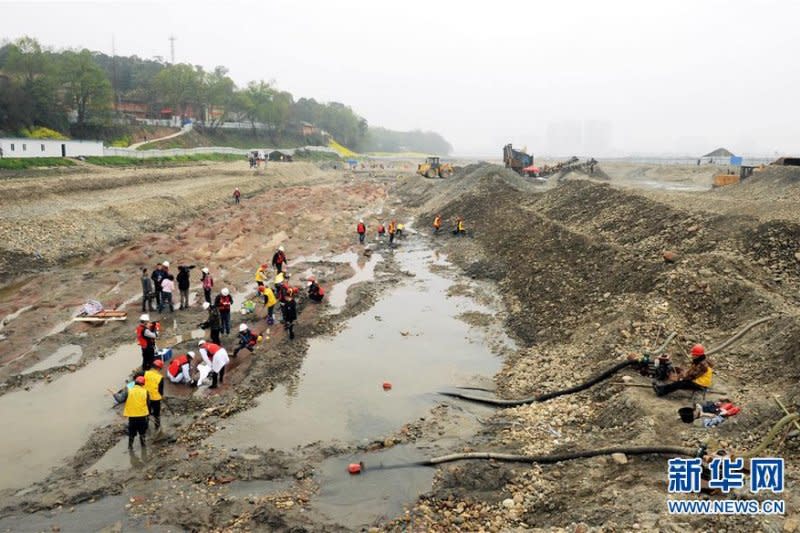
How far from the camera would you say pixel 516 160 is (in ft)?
174

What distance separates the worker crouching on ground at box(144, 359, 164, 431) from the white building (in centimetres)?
3990

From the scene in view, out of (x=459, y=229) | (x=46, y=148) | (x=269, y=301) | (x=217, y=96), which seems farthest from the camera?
(x=217, y=96)

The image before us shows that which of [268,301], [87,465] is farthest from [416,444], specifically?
[268,301]

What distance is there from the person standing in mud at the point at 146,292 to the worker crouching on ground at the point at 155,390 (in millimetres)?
7318

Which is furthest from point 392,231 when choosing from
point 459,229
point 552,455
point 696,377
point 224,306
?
point 552,455

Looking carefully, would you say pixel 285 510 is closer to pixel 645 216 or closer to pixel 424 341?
pixel 424 341

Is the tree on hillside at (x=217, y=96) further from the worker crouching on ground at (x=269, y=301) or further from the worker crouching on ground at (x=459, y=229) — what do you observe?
the worker crouching on ground at (x=269, y=301)

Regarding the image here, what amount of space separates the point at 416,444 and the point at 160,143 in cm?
7013

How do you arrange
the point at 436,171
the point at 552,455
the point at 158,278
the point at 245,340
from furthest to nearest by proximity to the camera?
the point at 436,171 < the point at 158,278 < the point at 245,340 < the point at 552,455

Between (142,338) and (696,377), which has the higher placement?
(696,377)

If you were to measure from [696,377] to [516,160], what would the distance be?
45.1 m

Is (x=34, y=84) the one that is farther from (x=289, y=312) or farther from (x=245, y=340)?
(x=245, y=340)

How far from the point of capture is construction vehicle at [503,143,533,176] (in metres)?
52.8

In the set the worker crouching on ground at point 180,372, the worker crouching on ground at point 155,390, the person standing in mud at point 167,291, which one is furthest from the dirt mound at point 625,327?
the person standing in mud at point 167,291
